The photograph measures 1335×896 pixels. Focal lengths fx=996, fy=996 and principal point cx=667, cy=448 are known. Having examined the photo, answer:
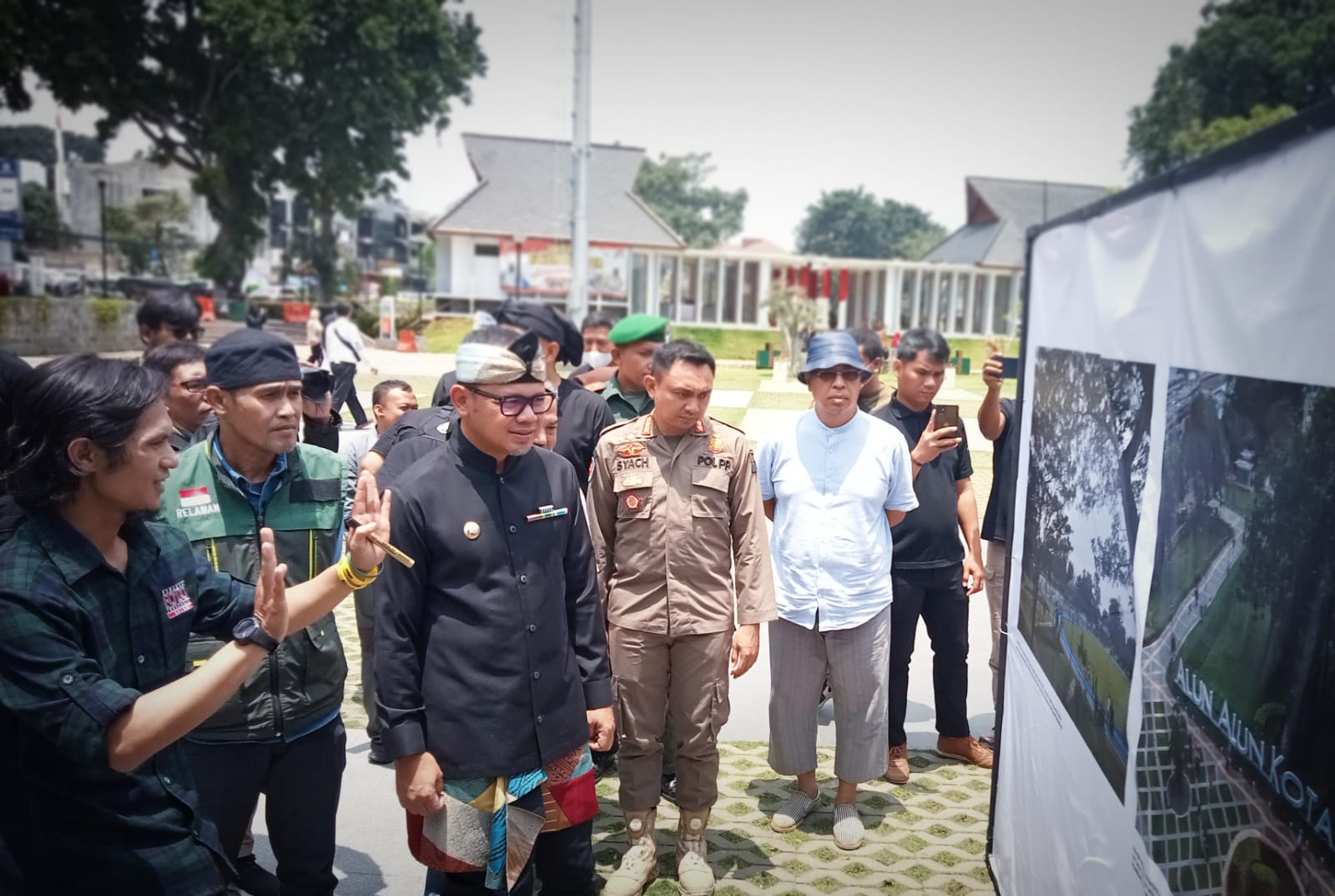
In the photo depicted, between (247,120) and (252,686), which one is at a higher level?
(247,120)

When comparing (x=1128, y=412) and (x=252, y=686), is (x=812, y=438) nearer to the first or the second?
(x=1128, y=412)

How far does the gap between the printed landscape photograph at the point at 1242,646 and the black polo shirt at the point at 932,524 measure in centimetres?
245

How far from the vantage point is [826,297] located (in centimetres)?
3934

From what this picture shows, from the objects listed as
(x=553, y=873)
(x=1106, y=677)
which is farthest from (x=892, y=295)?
(x=1106, y=677)

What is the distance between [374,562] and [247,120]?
37.2 m

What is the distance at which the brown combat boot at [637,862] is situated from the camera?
355 cm

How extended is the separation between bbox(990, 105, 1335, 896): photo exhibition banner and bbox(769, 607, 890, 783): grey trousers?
107 cm

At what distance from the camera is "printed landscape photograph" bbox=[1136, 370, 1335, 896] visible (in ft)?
4.82

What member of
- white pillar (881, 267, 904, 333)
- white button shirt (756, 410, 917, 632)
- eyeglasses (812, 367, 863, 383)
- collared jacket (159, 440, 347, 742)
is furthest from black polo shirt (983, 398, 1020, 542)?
white pillar (881, 267, 904, 333)

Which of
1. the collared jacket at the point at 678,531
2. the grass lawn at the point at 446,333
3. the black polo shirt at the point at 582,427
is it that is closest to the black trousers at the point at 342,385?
the black polo shirt at the point at 582,427

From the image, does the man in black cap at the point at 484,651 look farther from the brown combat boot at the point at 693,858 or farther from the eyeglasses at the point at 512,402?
the brown combat boot at the point at 693,858

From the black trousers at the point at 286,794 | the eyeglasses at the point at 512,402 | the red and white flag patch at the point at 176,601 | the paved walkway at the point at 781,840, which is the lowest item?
the paved walkway at the point at 781,840

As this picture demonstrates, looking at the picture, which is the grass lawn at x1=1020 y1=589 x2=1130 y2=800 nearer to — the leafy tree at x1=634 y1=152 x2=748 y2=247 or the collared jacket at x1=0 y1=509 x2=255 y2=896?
the collared jacket at x1=0 y1=509 x2=255 y2=896

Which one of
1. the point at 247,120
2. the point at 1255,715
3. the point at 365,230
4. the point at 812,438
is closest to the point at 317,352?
the point at 812,438
